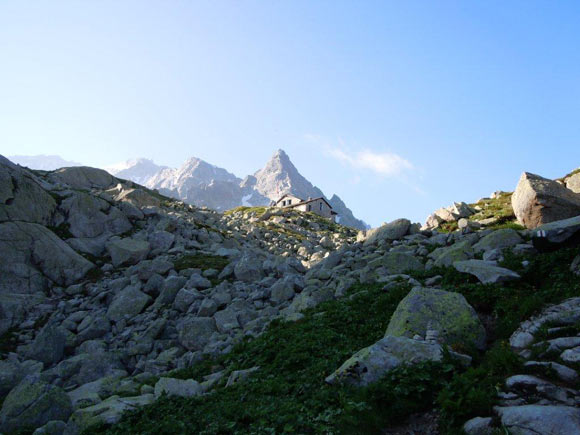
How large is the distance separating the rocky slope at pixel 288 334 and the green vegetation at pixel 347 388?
5cm

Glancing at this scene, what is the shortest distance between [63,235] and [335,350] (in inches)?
1177

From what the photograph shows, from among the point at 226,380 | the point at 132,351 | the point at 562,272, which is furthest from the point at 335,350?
the point at 132,351

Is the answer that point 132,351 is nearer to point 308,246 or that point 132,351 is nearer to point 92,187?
point 308,246

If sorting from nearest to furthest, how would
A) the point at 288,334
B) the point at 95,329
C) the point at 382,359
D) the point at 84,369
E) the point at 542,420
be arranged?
the point at 542,420 < the point at 382,359 < the point at 288,334 < the point at 84,369 < the point at 95,329

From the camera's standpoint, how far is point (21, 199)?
3153 cm

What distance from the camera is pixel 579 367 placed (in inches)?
292

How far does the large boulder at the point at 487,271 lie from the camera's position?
13.6m

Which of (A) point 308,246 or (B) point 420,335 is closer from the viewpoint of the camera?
(B) point 420,335

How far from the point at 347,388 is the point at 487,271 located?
8340 millimetres

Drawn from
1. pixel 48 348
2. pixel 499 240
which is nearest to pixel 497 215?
pixel 499 240

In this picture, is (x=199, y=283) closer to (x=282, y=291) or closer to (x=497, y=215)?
(x=282, y=291)

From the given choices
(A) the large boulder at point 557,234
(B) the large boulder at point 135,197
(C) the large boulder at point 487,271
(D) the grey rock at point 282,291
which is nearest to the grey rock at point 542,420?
(C) the large boulder at point 487,271

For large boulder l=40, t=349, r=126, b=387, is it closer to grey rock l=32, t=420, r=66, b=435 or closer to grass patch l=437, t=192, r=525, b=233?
grey rock l=32, t=420, r=66, b=435

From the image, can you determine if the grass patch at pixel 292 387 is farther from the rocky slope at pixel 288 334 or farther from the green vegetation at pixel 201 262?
the green vegetation at pixel 201 262
